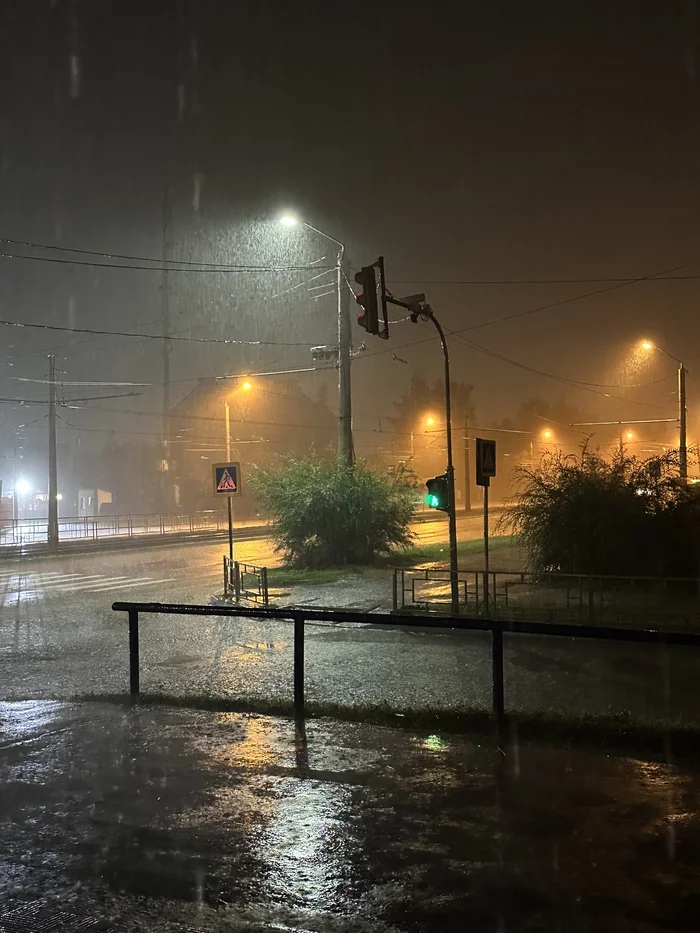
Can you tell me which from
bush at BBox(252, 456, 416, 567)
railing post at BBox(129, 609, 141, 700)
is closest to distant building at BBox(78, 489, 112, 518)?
bush at BBox(252, 456, 416, 567)

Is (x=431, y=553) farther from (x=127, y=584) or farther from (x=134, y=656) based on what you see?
(x=134, y=656)

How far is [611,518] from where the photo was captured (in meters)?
16.5

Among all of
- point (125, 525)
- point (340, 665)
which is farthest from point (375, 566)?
point (125, 525)

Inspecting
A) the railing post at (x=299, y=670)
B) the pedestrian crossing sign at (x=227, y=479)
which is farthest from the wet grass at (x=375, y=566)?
the railing post at (x=299, y=670)

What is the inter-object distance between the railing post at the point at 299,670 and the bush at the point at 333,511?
16414 mm

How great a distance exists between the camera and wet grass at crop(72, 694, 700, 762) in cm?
554

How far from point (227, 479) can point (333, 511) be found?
5.72 meters

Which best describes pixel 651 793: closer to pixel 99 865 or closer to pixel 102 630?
pixel 99 865

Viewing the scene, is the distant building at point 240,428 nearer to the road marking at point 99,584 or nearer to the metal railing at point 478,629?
the road marking at point 99,584

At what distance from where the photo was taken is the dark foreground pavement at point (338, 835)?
11.1ft

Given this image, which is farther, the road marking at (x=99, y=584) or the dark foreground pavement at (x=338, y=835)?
the road marking at (x=99, y=584)

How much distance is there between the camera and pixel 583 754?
544 cm

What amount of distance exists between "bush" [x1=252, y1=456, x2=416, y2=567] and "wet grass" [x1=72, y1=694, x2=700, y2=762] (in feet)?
54.2

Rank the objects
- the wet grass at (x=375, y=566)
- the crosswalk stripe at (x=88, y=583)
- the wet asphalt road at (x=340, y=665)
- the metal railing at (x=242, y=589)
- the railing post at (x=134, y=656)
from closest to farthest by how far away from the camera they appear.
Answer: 1. the railing post at (x=134, y=656)
2. the wet asphalt road at (x=340, y=665)
3. the metal railing at (x=242, y=589)
4. the crosswalk stripe at (x=88, y=583)
5. the wet grass at (x=375, y=566)
